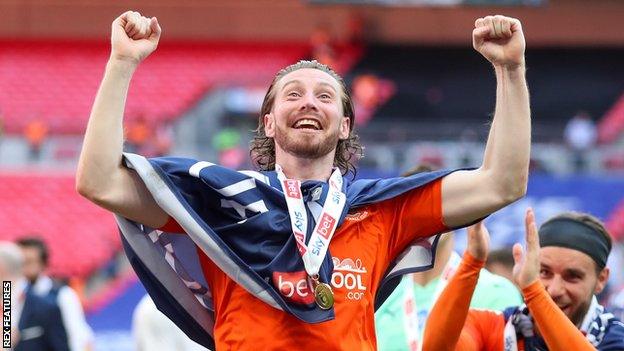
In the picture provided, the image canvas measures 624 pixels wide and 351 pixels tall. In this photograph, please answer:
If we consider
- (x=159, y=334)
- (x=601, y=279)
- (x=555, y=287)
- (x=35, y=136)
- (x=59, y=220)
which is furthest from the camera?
(x=35, y=136)

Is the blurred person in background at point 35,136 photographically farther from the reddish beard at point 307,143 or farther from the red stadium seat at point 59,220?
the reddish beard at point 307,143

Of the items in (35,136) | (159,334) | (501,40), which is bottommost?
(35,136)

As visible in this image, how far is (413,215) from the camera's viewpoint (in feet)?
11.3

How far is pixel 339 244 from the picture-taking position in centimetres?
336

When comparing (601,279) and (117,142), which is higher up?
Answer: (117,142)

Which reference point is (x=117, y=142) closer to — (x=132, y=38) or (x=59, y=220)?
(x=132, y=38)

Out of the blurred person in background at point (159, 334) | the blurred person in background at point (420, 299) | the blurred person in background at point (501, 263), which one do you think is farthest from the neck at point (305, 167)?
the blurred person in background at point (501, 263)

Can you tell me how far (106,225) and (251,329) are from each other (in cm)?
1435

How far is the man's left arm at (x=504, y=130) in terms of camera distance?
329 cm

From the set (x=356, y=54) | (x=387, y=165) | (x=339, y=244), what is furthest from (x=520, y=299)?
(x=356, y=54)

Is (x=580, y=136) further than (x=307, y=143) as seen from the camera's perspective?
Yes

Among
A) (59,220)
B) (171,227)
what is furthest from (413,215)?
(59,220)

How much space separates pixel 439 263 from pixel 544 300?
1527mm

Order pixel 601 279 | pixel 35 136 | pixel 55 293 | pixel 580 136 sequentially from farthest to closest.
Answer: pixel 580 136, pixel 35 136, pixel 55 293, pixel 601 279
